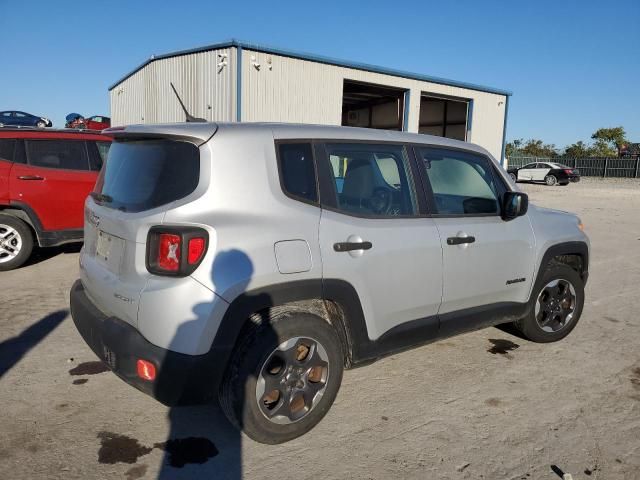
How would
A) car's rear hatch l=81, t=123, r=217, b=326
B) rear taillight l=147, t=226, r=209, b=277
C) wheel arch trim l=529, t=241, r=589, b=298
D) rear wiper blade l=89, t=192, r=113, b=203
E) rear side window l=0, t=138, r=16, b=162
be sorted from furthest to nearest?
rear side window l=0, t=138, r=16, b=162
wheel arch trim l=529, t=241, r=589, b=298
rear wiper blade l=89, t=192, r=113, b=203
car's rear hatch l=81, t=123, r=217, b=326
rear taillight l=147, t=226, r=209, b=277

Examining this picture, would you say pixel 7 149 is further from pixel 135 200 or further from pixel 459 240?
pixel 459 240

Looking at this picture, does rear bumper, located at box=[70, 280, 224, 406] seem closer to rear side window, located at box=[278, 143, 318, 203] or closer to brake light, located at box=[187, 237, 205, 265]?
brake light, located at box=[187, 237, 205, 265]

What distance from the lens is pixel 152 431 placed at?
2.85m

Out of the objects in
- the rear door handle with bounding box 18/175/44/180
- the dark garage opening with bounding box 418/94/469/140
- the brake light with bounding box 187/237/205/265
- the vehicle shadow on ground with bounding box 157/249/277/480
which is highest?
the dark garage opening with bounding box 418/94/469/140

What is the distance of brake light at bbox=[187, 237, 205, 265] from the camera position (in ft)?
7.73

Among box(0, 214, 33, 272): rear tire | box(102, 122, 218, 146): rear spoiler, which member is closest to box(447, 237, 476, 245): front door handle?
box(102, 122, 218, 146): rear spoiler

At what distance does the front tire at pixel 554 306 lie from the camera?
4.13 meters

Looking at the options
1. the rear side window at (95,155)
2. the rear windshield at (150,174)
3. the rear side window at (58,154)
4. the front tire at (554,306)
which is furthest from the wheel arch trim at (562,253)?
the rear side window at (58,154)

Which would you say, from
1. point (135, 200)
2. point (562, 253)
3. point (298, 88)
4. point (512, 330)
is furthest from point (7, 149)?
point (298, 88)

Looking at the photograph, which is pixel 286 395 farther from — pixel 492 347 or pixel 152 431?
pixel 492 347

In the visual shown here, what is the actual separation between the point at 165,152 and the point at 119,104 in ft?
68.8

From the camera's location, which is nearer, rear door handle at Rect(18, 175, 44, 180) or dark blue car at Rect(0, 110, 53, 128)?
rear door handle at Rect(18, 175, 44, 180)

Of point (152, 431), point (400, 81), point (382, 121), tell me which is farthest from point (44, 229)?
point (382, 121)

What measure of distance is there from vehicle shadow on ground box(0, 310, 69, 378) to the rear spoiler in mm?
2057
